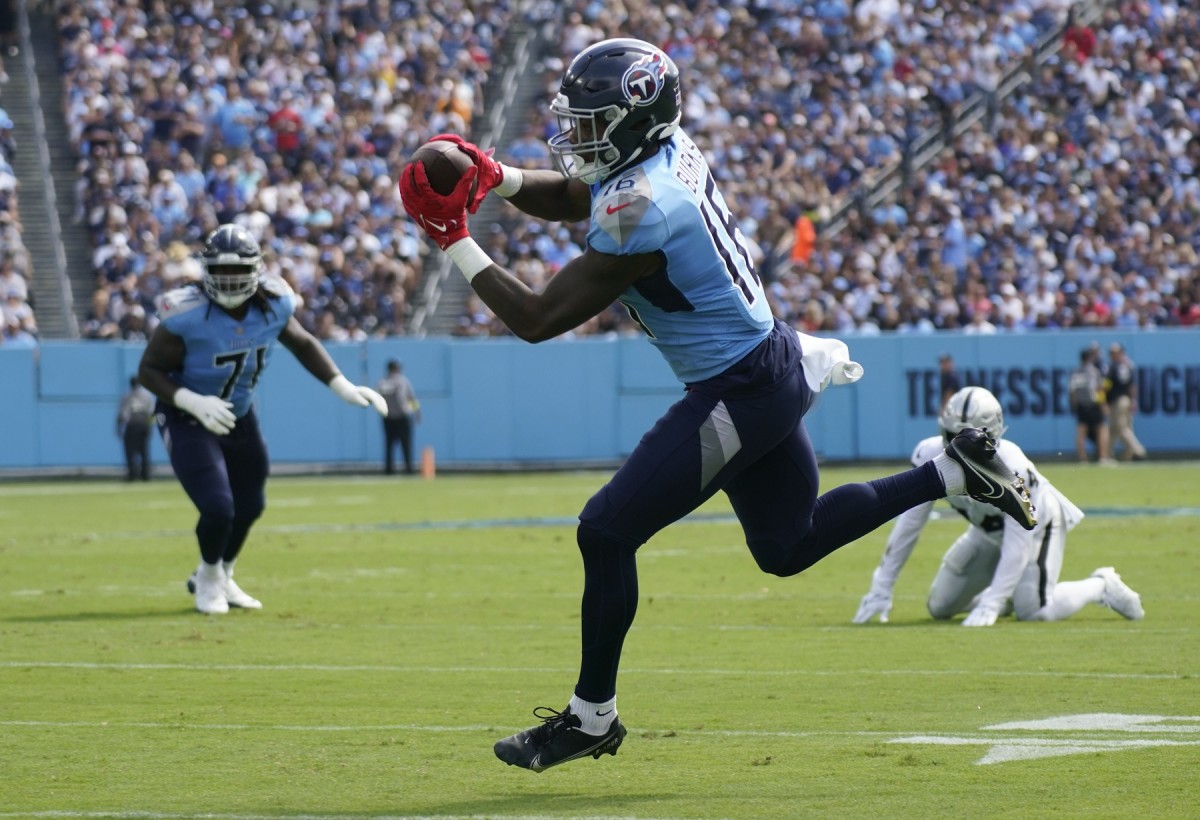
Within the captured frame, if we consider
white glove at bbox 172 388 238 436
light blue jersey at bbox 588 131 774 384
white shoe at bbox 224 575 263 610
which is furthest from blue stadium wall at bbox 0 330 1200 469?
light blue jersey at bbox 588 131 774 384

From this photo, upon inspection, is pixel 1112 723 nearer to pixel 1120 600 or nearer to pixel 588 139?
pixel 588 139

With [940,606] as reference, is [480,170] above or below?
above

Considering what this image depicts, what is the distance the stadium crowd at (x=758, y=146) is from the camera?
86.2 ft

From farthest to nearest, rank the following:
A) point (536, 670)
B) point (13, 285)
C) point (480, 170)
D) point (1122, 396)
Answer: point (13, 285) < point (1122, 396) < point (536, 670) < point (480, 170)

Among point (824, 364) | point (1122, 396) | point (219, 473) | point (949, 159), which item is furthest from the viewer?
point (949, 159)

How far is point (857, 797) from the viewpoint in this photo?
205 inches

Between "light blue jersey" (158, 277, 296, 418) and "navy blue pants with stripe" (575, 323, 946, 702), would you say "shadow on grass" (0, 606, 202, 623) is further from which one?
"navy blue pants with stripe" (575, 323, 946, 702)

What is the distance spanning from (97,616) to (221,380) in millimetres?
1452

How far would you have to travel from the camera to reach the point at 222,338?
10438 mm

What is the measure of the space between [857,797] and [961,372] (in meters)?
21.1

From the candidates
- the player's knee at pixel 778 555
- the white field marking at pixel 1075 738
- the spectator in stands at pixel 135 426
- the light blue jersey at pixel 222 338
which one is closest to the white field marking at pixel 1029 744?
the white field marking at pixel 1075 738

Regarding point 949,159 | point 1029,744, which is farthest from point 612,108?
point 949,159

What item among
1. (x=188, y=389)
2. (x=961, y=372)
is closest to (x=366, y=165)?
(x=961, y=372)

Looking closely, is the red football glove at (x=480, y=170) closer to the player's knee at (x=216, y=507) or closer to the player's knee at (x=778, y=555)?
the player's knee at (x=778, y=555)
